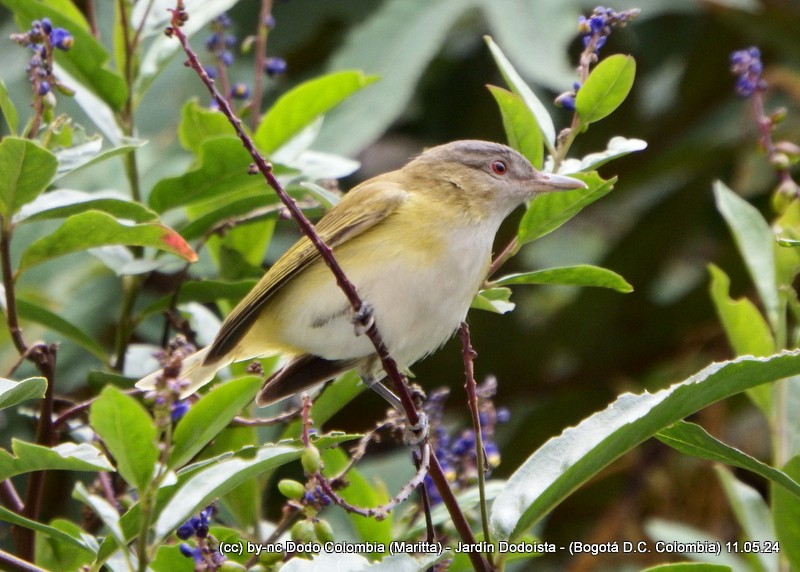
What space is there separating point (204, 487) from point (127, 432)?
0.58 ft

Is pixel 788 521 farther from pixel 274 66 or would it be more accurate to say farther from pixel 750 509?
pixel 274 66

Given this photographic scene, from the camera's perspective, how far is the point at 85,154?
2529 millimetres

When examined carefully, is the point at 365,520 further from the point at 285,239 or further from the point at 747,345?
the point at 285,239

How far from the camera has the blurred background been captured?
4207 millimetres

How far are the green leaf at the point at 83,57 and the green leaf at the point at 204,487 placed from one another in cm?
134

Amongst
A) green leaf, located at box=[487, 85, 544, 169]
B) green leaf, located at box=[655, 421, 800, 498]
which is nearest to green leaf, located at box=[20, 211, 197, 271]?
green leaf, located at box=[487, 85, 544, 169]

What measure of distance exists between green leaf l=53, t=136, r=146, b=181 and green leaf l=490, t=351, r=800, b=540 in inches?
43.2

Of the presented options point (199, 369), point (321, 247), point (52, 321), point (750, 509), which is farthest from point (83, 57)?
point (750, 509)

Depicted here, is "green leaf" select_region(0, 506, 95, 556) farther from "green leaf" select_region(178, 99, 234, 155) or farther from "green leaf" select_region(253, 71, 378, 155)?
"green leaf" select_region(253, 71, 378, 155)

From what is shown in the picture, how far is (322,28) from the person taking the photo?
492cm

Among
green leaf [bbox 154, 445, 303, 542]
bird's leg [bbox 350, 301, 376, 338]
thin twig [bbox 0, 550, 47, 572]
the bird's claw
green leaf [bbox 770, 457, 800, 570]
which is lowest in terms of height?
green leaf [bbox 770, 457, 800, 570]

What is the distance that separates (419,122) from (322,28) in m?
0.59

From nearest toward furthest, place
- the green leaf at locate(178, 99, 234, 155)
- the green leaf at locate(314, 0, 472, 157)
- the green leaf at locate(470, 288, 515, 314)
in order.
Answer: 1. the green leaf at locate(470, 288, 515, 314)
2. the green leaf at locate(178, 99, 234, 155)
3. the green leaf at locate(314, 0, 472, 157)

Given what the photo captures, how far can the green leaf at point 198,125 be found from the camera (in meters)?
2.95
